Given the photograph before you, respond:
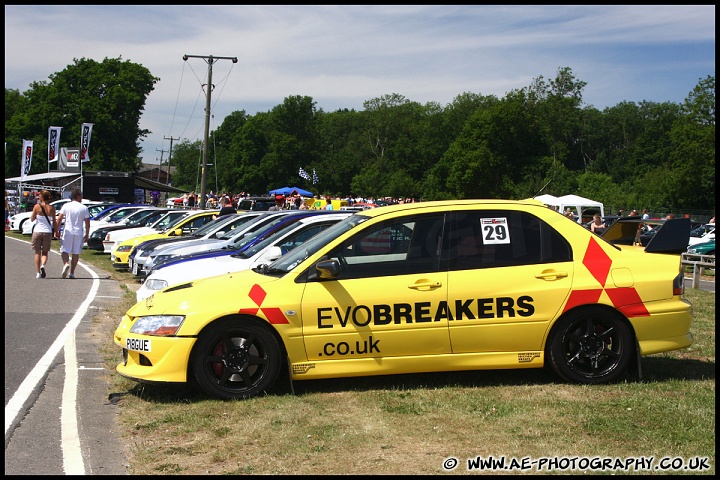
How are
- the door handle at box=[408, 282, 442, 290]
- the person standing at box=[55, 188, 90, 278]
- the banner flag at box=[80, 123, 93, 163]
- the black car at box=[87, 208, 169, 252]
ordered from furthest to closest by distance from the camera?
the banner flag at box=[80, 123, 93, 163], the black car at box=[87, 208, 169, 252], the person standing at box=[55, 188, 90, 278], the door handle at box=[408, 282, 442, 290]

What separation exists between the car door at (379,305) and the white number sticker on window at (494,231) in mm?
460

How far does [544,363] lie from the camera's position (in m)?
7.19

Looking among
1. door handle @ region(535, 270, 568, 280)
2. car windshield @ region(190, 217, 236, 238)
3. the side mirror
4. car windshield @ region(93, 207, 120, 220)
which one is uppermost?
car windshield @ region(93, 207, 120, 220)

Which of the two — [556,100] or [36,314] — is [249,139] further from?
[36,314]

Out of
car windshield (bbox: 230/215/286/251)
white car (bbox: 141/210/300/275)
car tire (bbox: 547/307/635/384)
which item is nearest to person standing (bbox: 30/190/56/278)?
white car (bbox: 141/210/300/275)

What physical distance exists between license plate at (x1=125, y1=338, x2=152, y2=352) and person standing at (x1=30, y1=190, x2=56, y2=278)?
11.6 m

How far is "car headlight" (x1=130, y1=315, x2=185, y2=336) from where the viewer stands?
677 centimetres

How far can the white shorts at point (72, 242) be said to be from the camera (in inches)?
688

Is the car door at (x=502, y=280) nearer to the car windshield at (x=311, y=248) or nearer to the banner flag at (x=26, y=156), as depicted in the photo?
the car windshield at (x=311, y=248)

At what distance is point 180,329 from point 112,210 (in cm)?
2793

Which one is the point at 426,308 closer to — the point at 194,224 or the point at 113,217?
the point at 194,224

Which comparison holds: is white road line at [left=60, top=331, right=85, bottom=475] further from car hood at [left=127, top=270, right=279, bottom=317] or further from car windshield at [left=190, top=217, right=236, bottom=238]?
car windshield at [left=190, top=217, right=236, bottom=238]

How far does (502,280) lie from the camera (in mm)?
7102

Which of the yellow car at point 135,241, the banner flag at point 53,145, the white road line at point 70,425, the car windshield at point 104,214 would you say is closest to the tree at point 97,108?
the banner flag at point 53,145
